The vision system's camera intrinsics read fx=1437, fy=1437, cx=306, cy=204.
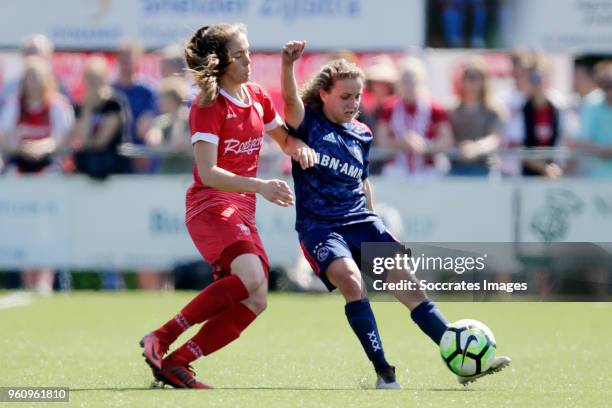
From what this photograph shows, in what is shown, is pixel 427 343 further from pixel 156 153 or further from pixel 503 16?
pixel 503 16

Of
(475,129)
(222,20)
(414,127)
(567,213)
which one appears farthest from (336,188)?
(222,20)

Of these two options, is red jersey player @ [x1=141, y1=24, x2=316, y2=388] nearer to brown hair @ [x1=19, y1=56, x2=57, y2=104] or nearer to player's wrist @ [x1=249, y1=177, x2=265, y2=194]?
player's wrist @ [x1=249, y1=177, x2=265, y2=194]

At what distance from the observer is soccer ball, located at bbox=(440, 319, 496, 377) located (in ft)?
24.8

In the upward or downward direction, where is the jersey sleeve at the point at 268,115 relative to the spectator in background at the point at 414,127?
upward

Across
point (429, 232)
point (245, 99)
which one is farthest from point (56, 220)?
point (245, 99)

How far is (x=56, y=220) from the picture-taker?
1477cm

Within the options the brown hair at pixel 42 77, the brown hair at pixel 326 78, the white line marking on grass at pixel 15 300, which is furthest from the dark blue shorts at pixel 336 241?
the brown hair at pixel 42 77

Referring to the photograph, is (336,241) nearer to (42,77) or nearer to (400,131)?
(400,131)

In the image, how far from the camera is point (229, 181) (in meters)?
7.49

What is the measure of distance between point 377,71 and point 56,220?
146 inches

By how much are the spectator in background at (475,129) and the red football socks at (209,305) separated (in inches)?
279

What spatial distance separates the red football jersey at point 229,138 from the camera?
25.1ft
